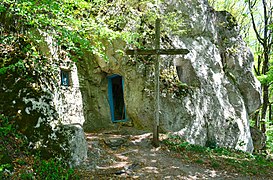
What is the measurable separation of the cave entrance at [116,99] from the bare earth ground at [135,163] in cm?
286

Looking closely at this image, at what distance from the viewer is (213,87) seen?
43.1ft

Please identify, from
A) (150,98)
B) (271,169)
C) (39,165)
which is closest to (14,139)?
(39,165)

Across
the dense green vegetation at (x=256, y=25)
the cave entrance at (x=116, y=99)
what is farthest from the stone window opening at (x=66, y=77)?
the dense green vegetation at (x=256, y=25)

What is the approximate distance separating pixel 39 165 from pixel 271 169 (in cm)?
710

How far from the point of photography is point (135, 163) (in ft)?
23.6

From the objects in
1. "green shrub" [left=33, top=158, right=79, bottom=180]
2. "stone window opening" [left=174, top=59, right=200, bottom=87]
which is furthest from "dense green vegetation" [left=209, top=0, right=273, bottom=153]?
"green shrub" [left=33, top=158, right=79, bottom=180]

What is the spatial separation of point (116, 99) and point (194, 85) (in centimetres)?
409

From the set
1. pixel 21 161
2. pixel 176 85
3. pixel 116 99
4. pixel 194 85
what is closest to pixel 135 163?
pixel 21 161

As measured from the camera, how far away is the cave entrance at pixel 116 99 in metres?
12.2

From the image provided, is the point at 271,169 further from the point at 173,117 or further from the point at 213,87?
the point at 213,87

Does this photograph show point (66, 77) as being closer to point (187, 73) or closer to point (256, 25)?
point (187, 73)

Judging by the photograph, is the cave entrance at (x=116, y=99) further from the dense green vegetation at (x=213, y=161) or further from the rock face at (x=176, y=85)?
the dense green vegetation at (x=213, y=161)

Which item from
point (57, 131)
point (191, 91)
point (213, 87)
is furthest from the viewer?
point (213, 87)

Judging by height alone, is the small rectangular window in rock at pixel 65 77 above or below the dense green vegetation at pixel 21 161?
above
